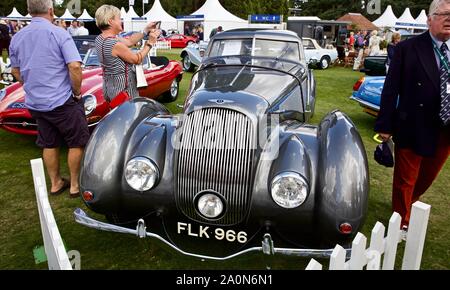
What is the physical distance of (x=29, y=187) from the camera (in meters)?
4.21

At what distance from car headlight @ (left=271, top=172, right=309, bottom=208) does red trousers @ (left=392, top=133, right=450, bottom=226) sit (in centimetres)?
123

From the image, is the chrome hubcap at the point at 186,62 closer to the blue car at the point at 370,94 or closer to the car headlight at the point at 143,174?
the blue car at the point at 370,94

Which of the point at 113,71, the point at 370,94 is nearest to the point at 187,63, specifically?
the point at 370,94

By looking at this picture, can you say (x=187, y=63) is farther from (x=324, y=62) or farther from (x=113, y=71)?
(x=113, y=71)

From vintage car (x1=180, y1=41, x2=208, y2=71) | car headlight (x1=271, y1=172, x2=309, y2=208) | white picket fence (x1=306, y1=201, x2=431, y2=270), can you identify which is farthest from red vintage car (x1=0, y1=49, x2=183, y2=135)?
vintage car (x1=180, y1=41, x2=208, y2=71)

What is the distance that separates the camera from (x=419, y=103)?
9.46 ft

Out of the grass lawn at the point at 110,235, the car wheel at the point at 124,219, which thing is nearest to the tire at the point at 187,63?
the grass lawn at the point at 110,235

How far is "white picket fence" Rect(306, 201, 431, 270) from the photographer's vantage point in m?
1.88

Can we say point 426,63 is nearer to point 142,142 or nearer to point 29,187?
point 142,142

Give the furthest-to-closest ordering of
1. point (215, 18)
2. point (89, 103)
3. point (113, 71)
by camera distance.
→ 1. point (215, 18)
2. point (89, 103)
3. point (113, 71)

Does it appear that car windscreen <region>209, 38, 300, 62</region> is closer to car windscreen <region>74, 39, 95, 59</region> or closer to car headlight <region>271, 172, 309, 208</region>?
car headlight <region>271, 172, 309, 208</region>

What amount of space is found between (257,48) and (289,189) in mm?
2778

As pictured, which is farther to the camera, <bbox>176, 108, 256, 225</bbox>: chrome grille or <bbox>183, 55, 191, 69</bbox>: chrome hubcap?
<bbox>183, 55, 191, 69</bbox>: chrome hubcap

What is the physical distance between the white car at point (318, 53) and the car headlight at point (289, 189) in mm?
13597
